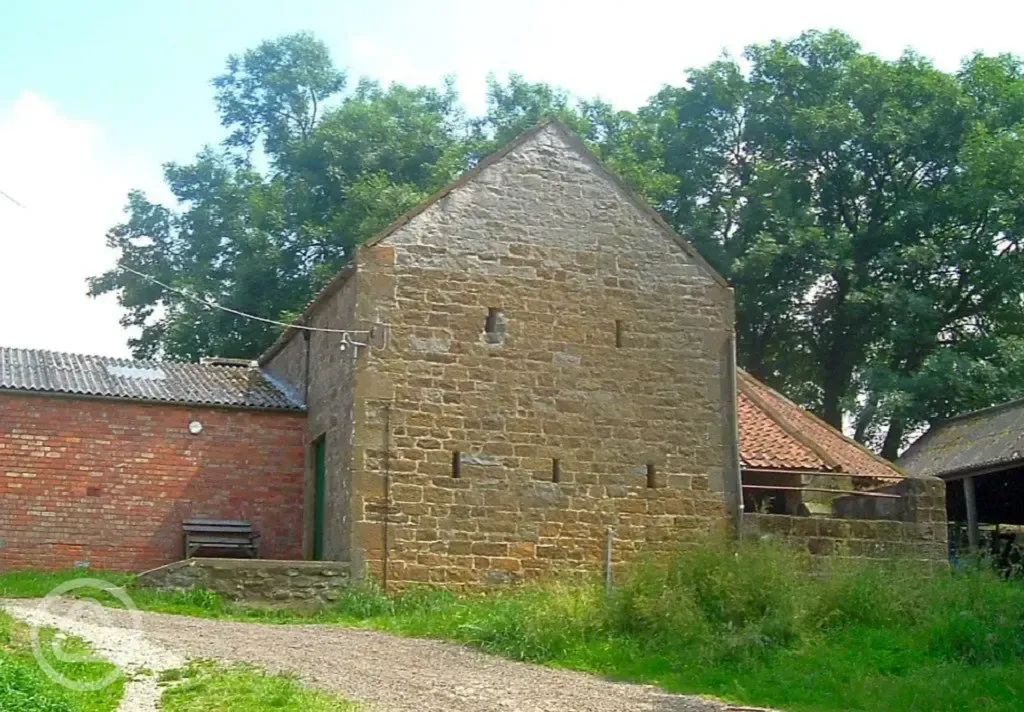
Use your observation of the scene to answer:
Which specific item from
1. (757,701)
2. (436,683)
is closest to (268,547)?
(436,683)

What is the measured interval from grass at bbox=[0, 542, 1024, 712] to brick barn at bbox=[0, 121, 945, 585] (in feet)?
6.33

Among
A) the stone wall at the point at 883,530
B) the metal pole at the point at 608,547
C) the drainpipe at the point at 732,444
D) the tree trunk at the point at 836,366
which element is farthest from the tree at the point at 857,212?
the metal pole at the point at 608,547

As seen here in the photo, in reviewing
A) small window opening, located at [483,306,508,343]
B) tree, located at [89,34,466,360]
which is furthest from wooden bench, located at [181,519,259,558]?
tree, located at [89,34,466,360]

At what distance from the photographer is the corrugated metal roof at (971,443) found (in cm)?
2317

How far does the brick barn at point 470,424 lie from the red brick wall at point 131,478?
30mm

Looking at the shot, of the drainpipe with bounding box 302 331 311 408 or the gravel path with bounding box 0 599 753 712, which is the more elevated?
the drainpipe with bounding box 302 331 311 408

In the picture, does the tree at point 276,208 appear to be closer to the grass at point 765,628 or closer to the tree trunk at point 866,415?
the tree trunk at point 866,415

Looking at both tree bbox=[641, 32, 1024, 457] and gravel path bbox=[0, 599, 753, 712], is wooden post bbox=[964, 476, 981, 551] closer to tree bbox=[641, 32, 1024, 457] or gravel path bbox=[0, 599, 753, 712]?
tree bbox=[641, 32, 1024, 457]

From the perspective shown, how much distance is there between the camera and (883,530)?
18.2 m

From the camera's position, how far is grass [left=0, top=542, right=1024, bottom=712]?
1141 cm

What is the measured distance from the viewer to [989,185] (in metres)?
29.8

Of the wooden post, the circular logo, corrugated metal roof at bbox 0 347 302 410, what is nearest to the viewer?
the circular logo

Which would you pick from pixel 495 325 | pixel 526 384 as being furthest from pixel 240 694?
pixel 495 325

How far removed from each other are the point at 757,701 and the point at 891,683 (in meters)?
1.38
